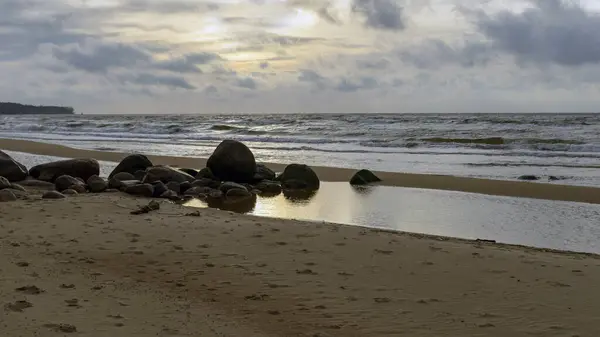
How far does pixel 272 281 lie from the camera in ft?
19.2

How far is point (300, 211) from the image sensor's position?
11.0 m

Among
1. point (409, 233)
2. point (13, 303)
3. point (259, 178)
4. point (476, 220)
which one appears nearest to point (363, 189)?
point (259, 178)

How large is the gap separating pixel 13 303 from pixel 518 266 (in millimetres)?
5063

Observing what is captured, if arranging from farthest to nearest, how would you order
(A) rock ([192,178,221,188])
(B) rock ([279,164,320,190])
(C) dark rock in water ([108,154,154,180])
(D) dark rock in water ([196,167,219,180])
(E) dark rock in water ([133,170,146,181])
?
(C) dark rock in water ([108,154,154,180]) < (D) dark rock in water ([196,167,219,180]) < (B) rock ([279,164,320,190]) < (E) dark rock in water ([133,170,146,181]) < (A) rock ([192,178,221,188])

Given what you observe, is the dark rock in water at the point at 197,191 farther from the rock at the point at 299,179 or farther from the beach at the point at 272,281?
the beach at the point at 272,281

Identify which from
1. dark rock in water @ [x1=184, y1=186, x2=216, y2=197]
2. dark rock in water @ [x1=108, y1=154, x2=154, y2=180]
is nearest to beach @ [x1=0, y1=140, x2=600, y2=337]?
dark rock in water @ [x1=184, y1=186, x2=216, y2=197]

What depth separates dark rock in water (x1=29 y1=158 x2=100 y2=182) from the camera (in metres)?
13.8

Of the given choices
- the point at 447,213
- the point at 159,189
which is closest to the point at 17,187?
the point at 159,189

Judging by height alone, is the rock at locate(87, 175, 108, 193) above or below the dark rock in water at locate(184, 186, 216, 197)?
above

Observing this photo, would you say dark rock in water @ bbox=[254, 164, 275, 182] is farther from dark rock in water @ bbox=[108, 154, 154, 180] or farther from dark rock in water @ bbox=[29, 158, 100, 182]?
dark rock in water @ bbox=[29, 158, 100, 182]

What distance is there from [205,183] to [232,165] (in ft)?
3.82

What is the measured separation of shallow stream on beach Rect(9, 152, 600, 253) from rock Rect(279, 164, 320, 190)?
0.38 meters

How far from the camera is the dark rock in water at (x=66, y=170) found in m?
13.8

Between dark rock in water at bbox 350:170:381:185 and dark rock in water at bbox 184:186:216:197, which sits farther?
dark rock in water at bbox 350:170:381:185
